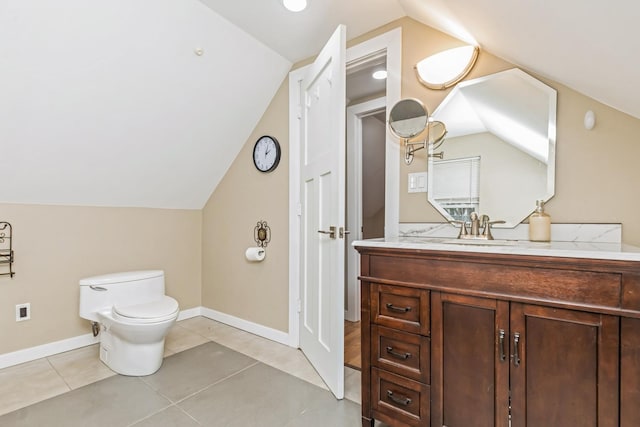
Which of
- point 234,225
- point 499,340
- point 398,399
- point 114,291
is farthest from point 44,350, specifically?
point 499,340

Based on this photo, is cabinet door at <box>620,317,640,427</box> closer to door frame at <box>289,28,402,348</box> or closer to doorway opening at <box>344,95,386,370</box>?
door frame at <box>289,28,402,348</box>

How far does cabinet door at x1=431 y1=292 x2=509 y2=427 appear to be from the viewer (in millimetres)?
1162

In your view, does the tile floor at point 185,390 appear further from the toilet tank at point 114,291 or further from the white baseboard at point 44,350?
the toilet tank at point 114,291

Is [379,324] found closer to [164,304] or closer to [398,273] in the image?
[398,273]

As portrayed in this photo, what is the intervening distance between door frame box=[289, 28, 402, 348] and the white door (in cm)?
9

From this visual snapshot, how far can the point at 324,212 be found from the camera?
6.66 feet

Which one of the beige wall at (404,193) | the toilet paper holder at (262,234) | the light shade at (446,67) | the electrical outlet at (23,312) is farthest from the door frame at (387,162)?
the electrical outlet at (23,312)

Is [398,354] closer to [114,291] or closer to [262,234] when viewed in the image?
[262,234]

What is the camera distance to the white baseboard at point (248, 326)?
8.55 ft

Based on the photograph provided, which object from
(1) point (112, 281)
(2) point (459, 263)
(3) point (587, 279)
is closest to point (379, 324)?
(2) point (459, 263)

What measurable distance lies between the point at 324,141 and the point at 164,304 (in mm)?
1586

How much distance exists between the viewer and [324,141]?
202 centimetres

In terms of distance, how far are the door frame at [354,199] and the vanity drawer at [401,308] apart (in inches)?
63.6

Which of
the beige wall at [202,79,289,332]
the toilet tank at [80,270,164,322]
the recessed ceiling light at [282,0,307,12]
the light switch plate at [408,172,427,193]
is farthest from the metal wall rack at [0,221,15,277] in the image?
the light switch plate at [408,172,427,193]
